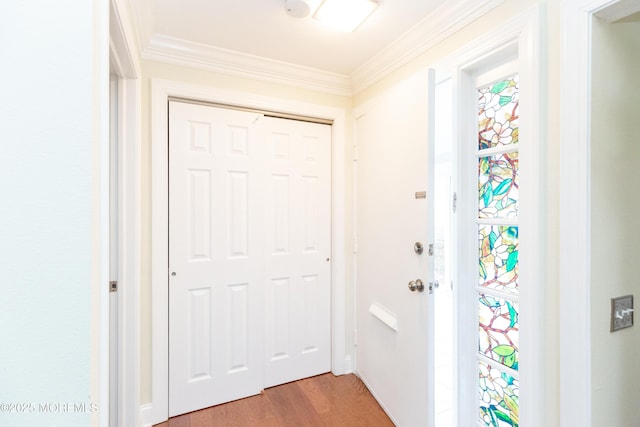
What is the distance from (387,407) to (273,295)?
103 cm

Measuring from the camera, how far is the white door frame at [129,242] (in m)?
1.57

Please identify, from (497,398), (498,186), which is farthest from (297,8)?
(497,398)

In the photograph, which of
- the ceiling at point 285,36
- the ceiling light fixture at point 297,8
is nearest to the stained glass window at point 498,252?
the ceiling at point 285,36

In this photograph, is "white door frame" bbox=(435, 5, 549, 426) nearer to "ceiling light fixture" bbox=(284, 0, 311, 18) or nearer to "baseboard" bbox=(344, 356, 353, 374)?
"ceiling light fixture" bbox=(284, 0, 311, 18)

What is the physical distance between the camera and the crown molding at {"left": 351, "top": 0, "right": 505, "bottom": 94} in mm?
1396

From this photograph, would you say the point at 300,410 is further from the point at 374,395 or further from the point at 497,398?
the point at 497,398

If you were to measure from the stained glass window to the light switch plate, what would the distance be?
312mm

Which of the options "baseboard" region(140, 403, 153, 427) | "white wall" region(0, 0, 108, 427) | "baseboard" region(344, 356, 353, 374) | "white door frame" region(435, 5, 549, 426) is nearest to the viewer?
"white wall" region(0, 0, 108, 427)

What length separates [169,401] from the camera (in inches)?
72.9

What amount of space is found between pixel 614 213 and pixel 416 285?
82cm

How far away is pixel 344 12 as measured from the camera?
4.96ft

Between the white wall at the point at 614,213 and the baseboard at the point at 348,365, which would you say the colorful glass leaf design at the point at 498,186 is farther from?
the baseboard at the point at 348,365

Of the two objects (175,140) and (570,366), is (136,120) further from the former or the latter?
(570,366)

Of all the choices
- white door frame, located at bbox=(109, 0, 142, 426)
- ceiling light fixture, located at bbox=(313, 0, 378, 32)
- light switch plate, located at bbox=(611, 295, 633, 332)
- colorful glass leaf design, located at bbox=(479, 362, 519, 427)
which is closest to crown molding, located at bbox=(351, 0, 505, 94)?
ceiling light fixture, located at bbox=(313, 0, 378, 32)
